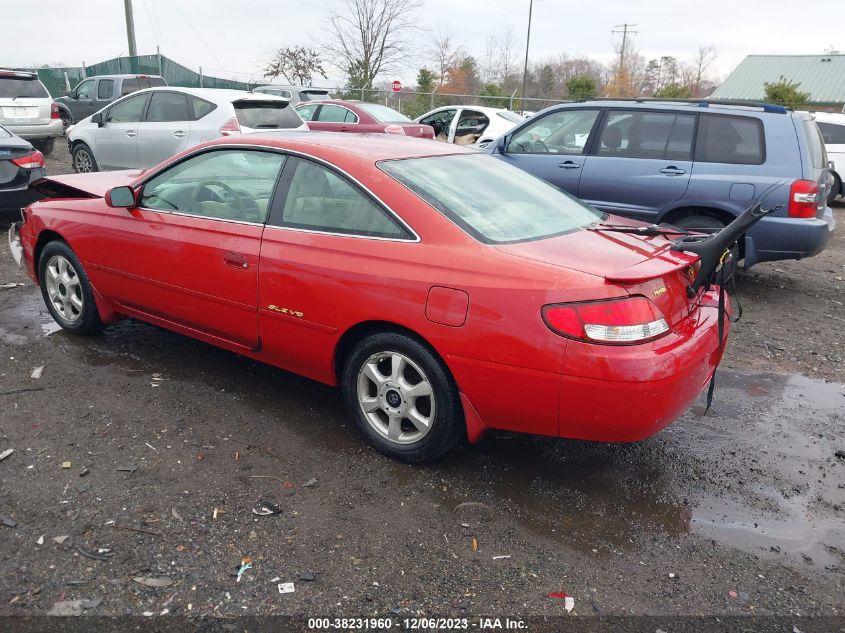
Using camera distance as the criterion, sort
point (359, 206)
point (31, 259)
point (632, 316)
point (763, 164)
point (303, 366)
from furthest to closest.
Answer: point (763, 164) → point (31, 259) → point (303, 366) → point (359, 206) → point (632, 316)

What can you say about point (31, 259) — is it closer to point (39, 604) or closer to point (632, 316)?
point (39, 604)

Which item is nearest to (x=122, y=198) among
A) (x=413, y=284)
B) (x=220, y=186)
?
(x=220, y=186)

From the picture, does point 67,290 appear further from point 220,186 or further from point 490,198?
point 490,198

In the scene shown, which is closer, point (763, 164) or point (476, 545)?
point (476, 545)

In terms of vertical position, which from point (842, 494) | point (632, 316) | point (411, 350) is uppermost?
point (632, 316)

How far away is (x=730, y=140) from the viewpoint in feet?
21.5

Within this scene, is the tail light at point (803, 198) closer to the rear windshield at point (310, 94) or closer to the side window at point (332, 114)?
the side window at point (332, 114)

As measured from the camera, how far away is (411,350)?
10.5ft

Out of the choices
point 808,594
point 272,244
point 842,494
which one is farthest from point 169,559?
point 842,494

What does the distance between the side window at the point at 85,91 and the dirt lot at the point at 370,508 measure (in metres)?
17.9

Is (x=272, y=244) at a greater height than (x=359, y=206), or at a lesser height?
lesser

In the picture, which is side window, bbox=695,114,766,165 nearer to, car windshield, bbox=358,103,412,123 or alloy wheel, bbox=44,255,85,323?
alloy wheel, bbox=44,255,85,323

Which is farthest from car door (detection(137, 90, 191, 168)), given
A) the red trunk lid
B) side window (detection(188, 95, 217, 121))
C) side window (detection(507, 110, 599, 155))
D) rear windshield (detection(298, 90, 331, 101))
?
rear windshield (detection(298, 90, 331, 101))

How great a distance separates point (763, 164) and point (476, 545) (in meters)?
5.11
